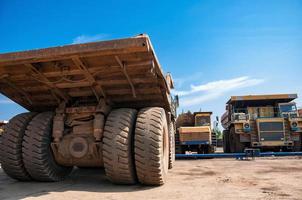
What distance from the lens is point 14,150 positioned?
5270mm

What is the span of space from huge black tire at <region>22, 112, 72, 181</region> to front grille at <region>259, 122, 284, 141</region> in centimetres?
1065

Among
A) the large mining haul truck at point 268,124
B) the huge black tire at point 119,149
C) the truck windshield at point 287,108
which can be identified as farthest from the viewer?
the truck windshield at point 287,108

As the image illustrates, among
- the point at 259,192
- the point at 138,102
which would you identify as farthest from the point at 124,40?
the point at 259,192

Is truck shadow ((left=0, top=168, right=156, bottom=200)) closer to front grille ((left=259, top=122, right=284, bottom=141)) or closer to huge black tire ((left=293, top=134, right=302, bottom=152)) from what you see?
front grille ((left=259, top=122, right=284, bottom=141))

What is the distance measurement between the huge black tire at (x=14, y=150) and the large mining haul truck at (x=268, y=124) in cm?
1061

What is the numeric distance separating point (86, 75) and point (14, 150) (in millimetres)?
1957

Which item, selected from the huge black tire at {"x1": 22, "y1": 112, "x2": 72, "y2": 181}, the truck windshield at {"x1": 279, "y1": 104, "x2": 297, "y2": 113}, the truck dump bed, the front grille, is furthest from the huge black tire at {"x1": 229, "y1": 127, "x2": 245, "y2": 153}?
the huge black tire at {"x1": 22, "y1": 112, "x2": 72, "y2": 181}

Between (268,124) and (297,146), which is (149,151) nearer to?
(268,124)

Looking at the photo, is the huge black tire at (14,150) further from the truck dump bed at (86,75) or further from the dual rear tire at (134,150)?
the dual rear tire at (134,150)

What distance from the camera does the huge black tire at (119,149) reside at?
464 cm

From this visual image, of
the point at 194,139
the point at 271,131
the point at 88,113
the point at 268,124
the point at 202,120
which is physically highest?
the point at 202,120

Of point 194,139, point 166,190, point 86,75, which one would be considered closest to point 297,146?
point 194,139

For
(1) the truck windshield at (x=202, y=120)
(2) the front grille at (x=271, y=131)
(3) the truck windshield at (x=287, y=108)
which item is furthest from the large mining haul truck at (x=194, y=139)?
(3) the truck windshield at (x=287, y=108)

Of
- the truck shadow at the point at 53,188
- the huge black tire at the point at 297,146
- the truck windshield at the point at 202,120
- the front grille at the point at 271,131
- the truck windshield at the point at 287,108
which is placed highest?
the truck windshield at the point at 287,108
